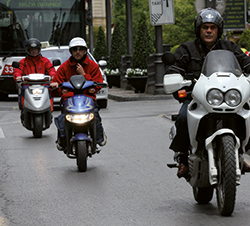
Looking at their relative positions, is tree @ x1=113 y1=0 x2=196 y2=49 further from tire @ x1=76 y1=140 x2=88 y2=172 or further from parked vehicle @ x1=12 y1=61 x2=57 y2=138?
tire @ x1=76 y1=140 x2=88 y2=172

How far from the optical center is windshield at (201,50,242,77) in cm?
568

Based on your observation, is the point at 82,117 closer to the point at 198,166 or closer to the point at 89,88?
the point at 89,88

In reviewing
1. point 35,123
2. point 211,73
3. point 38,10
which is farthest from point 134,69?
point 211,73

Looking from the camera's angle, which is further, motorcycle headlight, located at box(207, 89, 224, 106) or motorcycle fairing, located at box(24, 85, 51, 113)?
motorcycle fairing, located at box(24, 85, 51, 113)

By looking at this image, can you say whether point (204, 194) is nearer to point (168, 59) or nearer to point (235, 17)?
point (168, 59)

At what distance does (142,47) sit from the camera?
23703 millimetres

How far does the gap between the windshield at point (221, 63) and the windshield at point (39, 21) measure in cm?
1706

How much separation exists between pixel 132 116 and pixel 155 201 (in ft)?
29.1

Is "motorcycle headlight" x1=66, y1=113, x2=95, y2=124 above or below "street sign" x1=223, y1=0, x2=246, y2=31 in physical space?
below

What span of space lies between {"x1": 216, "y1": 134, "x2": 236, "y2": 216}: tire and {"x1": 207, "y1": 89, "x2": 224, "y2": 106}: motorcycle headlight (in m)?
0.26

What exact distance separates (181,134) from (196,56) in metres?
0.71

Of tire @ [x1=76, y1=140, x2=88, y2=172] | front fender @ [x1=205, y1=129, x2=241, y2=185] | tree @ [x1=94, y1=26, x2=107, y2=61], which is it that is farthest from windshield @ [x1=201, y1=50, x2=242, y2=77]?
tree @ [x1=94, y1=26, x2=107, y2=61]

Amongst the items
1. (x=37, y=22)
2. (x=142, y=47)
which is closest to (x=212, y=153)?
(x=37, y=22)

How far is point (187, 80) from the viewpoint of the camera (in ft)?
19.4
